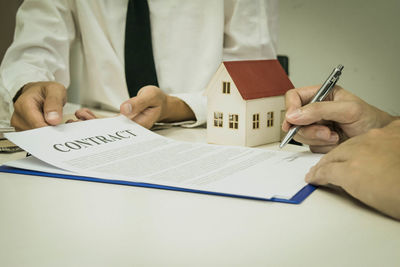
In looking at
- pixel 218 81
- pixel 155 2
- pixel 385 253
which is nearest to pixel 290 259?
pixel 385 253

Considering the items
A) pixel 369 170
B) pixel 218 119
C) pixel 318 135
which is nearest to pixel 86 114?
pixel 218 119

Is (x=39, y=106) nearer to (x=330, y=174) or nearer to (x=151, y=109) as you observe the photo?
(x=151, y=109)

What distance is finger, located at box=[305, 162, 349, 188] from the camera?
20.2 inches

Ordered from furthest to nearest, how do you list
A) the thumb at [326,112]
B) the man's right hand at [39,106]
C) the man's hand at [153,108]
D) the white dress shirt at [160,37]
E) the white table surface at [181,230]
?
1. the white dress shirt at [160,37]
2. the man's hand at [153,108]
3. the man's right hand at [39,106]
4. the thumb at [326,112]
5. the white table surface at [181,230]

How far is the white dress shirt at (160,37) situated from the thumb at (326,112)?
2.35ft

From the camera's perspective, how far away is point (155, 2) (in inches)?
53.9

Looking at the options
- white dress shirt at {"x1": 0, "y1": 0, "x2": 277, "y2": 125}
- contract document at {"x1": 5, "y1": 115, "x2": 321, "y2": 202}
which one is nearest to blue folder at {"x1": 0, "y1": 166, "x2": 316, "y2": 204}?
contract document at {"x1": 5, "y1": 115, "x2": 321, "y2": 202}

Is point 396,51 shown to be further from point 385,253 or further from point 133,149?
point 385,253

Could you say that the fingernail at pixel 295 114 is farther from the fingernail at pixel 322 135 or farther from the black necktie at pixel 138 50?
the black necktie at pixel 138 50

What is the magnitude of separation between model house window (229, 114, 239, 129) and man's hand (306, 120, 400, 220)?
29cm

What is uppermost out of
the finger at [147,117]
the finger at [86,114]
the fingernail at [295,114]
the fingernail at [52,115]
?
the fingernail at [295,114]

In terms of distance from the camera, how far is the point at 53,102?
86 centimetres

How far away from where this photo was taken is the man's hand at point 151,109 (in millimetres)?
929

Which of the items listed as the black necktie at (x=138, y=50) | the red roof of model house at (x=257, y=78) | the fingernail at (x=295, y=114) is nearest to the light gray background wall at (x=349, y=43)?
the black necktie at (x=138, y=50)
